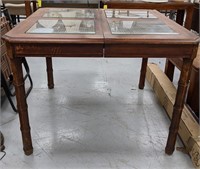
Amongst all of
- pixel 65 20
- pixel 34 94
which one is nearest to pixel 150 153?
pixel 65 20

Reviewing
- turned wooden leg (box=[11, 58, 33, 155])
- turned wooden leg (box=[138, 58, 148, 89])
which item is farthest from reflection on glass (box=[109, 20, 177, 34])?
turned wooden leg (box=[138, 58, 148, 89])

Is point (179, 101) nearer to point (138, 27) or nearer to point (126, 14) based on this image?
point (138, 27)

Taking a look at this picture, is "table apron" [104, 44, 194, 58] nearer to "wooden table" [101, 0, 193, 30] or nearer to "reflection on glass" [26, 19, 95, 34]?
"reflection on glass" [26, 19, 95, 34]

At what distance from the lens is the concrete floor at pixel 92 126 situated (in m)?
1.52

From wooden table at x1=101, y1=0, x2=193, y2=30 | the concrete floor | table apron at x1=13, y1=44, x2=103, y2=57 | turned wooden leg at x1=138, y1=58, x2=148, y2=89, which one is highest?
wooden table at x1=101, y1=0, x2=193, y2=30

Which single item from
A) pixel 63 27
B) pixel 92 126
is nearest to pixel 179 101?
pixel 92 126

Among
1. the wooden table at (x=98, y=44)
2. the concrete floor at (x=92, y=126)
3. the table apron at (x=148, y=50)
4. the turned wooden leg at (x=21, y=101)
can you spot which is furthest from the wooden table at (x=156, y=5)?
the turned wooden leg at (x=21, y=101)

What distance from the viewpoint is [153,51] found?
1264 millimetres

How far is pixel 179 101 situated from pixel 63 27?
0.85 meters

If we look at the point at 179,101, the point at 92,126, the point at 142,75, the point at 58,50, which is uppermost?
the point at 58,50

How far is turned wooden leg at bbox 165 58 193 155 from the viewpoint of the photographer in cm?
132

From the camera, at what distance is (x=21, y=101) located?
1.38 meters

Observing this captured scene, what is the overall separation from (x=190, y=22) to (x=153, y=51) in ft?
5.40

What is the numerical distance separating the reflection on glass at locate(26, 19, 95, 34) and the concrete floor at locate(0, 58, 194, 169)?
81 cm
